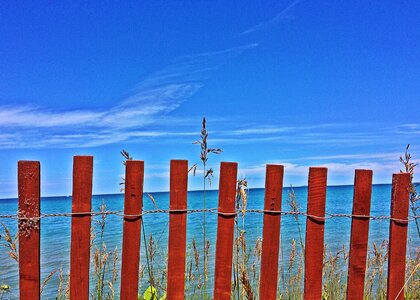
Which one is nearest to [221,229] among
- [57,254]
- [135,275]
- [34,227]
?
[135,275]

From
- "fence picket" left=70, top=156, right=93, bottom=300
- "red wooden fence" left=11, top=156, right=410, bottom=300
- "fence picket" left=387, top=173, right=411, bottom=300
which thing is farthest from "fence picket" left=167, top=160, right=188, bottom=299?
"fence picket" left=387, top=173, right=411, bottom=300

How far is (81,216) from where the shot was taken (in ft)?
9.20

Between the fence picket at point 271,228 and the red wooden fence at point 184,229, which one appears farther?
the fence picket at point 271,228

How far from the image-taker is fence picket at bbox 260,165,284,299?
293cm

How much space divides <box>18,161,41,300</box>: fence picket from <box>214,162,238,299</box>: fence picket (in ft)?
3.69

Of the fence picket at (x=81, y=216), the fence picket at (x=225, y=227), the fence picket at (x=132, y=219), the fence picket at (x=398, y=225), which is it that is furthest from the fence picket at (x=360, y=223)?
the fence picket at (x=81, y=216)

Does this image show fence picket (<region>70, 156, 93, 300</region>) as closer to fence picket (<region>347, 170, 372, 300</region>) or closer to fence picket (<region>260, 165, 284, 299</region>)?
fence picket (<region>260, 165, 284, 299</region>)

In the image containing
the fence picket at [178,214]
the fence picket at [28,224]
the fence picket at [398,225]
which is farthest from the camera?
the fence picket at [398,225]

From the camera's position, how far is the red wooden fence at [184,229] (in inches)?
110

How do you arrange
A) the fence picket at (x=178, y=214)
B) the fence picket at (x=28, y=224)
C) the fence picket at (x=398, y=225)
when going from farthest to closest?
1. the fence picket at (x=398, y=225)
2. the fence picket at (x=178, y=214)
3. the fence picket at (x=28, y=224)

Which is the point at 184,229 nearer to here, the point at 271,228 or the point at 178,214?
the point at 178,214

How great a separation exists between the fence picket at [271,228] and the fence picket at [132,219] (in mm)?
806

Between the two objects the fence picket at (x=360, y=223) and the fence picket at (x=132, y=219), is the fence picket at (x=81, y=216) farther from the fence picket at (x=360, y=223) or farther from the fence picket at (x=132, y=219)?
the fence picket at (x=360, y=223)

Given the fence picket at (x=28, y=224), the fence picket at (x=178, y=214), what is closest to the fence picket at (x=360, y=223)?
the fence picket at (x=178, y=214)
